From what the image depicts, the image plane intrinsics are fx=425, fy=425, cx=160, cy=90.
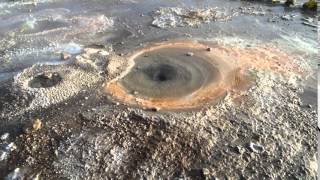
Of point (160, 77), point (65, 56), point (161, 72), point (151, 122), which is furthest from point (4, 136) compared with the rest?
point (161, 72)

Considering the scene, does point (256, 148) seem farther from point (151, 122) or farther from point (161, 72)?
→ point (161, 72)

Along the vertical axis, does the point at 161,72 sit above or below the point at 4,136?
above

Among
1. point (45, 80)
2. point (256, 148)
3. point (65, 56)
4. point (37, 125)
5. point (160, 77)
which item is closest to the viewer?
point (256, 148)

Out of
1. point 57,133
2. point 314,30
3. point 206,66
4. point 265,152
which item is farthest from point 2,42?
point 314,30

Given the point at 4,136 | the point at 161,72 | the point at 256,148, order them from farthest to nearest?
the point at 161,72 → the point at 4,136 → the point at 256,148

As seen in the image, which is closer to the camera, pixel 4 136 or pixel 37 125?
pixel 4 136

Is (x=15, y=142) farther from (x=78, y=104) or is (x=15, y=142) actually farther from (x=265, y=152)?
(x=265, y=152)

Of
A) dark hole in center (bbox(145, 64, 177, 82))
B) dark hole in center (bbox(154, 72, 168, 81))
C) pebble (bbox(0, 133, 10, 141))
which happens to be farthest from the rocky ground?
dark hole in center (bbox(154, 72, 168, 81))
